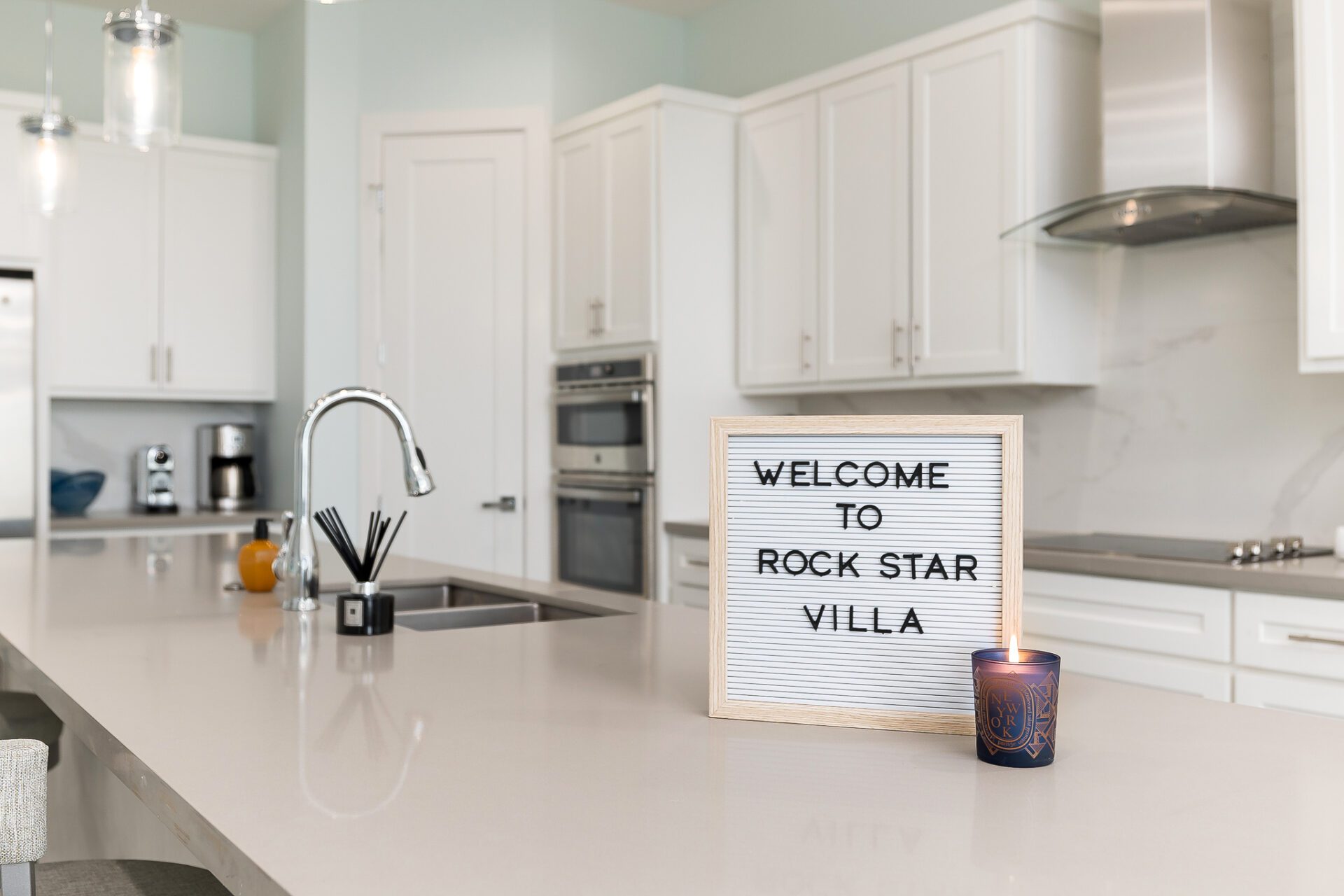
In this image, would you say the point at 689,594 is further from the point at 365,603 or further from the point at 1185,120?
the point at 365,603

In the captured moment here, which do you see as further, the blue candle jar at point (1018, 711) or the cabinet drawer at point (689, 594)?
the cabinet drawer at point (689, 594)

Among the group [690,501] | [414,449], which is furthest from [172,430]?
[414,449]

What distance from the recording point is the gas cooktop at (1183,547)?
2553 millimetres

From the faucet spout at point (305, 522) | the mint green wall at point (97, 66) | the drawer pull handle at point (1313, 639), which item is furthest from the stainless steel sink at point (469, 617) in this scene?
the mint green wall at point (97, 66)

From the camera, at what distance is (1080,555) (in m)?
2.72

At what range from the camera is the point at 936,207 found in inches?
132

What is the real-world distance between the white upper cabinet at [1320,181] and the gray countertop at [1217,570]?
44 centimetres

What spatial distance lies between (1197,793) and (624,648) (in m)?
0.77

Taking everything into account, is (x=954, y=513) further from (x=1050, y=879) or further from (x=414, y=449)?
(x=414, y=449)

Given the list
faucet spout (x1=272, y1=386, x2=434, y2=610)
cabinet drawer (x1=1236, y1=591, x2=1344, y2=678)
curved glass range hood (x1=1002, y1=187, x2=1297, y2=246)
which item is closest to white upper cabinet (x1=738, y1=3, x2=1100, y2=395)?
curved glass range hood (x1=1002, y1=187, x2=1297, y2=246)

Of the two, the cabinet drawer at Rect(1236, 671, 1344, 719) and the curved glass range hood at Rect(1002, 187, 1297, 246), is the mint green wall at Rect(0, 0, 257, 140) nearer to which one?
the curved glass range hood at Rect(1002, 187, 1297, 246)

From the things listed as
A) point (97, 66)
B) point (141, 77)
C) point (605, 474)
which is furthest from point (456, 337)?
point (141, 77)

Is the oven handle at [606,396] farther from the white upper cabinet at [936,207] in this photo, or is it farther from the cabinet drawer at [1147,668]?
the cabinet drawer at [1147,668]

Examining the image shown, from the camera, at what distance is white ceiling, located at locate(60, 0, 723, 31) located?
15.5 feet
